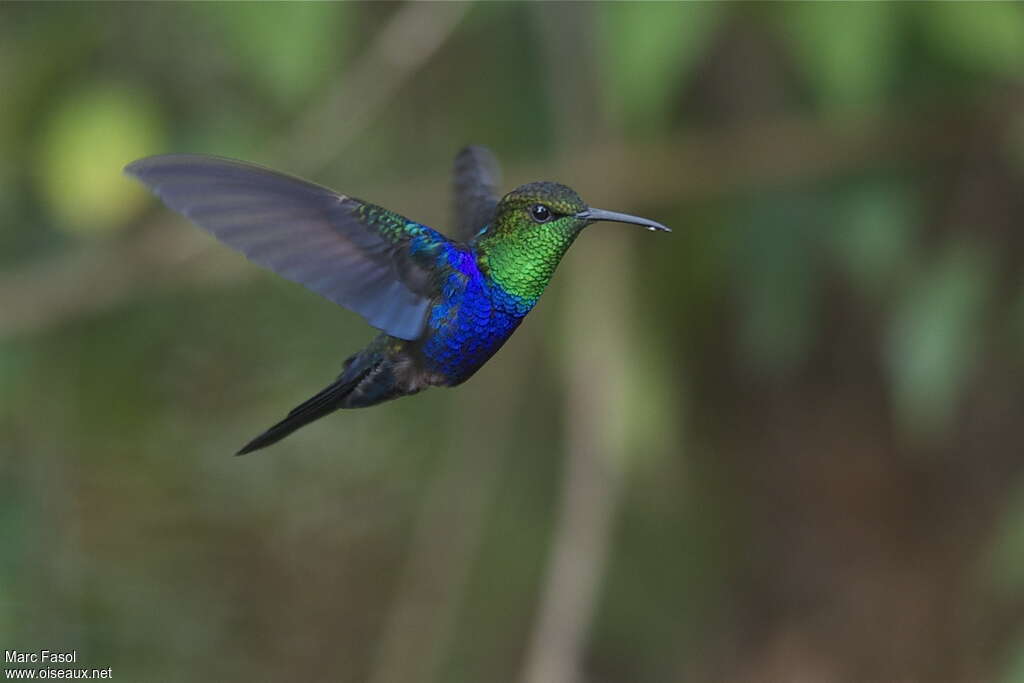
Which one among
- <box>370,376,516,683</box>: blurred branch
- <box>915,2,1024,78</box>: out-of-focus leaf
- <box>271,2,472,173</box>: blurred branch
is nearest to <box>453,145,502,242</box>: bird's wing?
<box>271,2,472,173</box>: blurred branch

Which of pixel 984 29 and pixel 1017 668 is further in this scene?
pixel 1017 668

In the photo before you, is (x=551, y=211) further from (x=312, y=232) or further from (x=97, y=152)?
(x=97, y=152)

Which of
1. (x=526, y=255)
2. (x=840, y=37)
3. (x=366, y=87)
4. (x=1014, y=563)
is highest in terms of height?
(x=840, y=37)

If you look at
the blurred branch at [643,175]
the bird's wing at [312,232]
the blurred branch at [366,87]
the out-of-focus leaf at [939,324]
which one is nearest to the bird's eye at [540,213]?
the bird's wing at [312,232]

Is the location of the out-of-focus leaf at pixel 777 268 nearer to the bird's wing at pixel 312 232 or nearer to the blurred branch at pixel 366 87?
the blurred branch at pixel 366 87

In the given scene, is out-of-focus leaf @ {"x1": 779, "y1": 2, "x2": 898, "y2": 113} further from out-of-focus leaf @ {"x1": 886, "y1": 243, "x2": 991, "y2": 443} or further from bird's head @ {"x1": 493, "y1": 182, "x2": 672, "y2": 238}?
bird's head @ {"x1": 493, "y1": 182, "x2": 672, "y2": 238}

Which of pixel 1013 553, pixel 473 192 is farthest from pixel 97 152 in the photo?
pixel 1013 553
